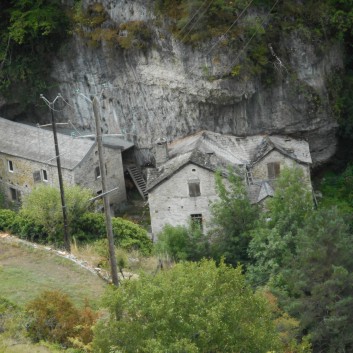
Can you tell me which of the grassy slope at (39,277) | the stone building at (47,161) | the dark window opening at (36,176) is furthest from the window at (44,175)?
the grassy slope at (39,277)

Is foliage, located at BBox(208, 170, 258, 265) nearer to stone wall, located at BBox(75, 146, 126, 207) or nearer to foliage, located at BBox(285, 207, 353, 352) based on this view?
foliage, located at BBox(285, 207, 353, 352)

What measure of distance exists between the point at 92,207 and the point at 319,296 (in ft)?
48.5

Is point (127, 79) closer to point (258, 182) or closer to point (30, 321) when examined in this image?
point (258, 182)

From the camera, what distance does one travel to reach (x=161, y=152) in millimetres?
37906

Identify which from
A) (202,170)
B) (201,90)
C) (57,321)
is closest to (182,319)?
(57,321)

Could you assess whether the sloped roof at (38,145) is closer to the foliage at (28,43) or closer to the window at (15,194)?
the window at (15,194)

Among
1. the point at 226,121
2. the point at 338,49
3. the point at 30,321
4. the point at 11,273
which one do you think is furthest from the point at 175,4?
the point at 30,321

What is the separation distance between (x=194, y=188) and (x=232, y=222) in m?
3.78

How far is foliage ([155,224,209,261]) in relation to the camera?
3241 cm

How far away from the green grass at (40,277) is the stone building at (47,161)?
446 inches

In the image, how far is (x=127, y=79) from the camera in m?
41.4

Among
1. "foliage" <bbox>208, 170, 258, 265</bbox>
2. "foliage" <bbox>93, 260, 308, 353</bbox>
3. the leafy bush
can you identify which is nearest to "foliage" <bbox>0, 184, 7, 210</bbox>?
the leafy bush

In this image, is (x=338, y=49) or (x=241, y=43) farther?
(x=338, y=49)

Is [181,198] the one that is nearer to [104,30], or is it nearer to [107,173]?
[107,173]
